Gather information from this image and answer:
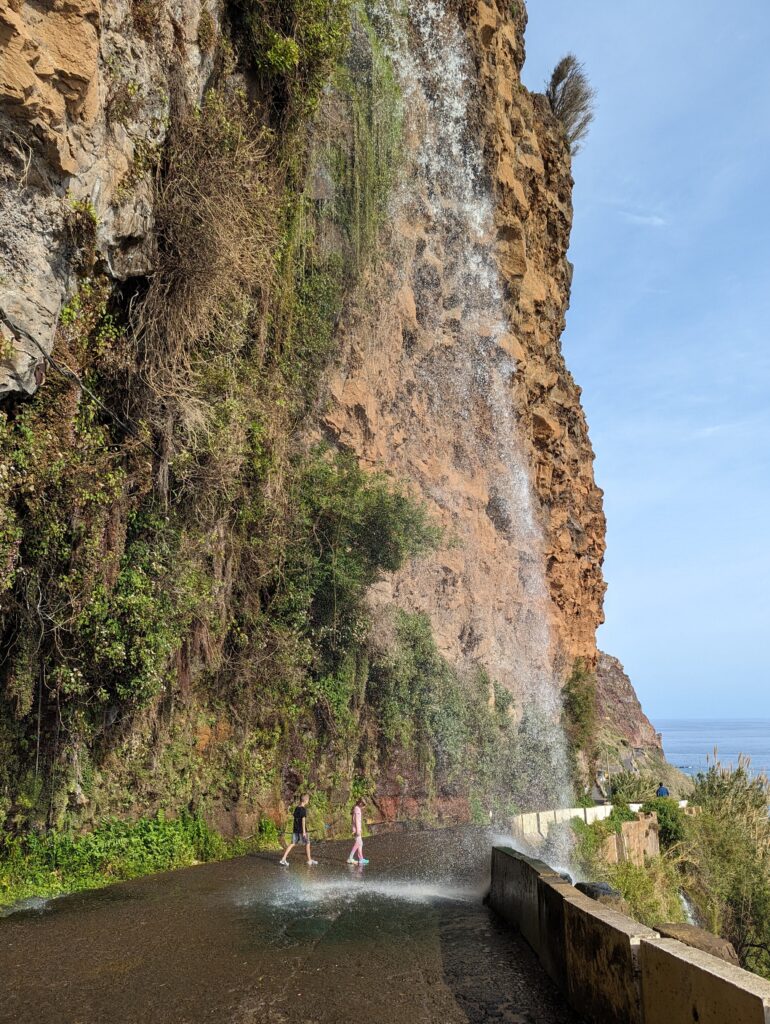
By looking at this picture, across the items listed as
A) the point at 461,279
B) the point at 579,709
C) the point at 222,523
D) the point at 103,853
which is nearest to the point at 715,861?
the point at 579,709

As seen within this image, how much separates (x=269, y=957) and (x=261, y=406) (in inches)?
355

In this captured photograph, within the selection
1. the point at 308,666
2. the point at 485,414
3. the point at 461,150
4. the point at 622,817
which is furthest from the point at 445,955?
the point at 461,150

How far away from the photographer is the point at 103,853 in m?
10.9

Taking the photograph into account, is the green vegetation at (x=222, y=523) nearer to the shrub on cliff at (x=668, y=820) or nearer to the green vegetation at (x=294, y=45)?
the green vegetation at (x=294, y=45)

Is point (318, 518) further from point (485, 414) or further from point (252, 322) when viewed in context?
point (485, 414)

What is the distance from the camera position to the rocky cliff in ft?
31.9

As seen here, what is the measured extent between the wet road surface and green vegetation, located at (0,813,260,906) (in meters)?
0.42

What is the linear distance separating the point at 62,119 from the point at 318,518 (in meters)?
9.54

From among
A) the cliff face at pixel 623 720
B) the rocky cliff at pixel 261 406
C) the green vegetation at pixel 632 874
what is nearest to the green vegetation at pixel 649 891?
the green vegetation at pixel 632 874

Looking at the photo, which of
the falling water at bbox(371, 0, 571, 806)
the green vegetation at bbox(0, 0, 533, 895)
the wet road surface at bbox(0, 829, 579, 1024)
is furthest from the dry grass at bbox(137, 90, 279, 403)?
the falling water at bbox(371, 0, 571, 806)

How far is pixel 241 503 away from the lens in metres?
14.2

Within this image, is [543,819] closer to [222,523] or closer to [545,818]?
[545,818]

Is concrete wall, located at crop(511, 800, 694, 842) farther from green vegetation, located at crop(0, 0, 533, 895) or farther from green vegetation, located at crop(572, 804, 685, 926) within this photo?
green vegetation, located at crop(0, 0, 533, 895)

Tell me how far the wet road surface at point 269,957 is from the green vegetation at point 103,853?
42 cm
